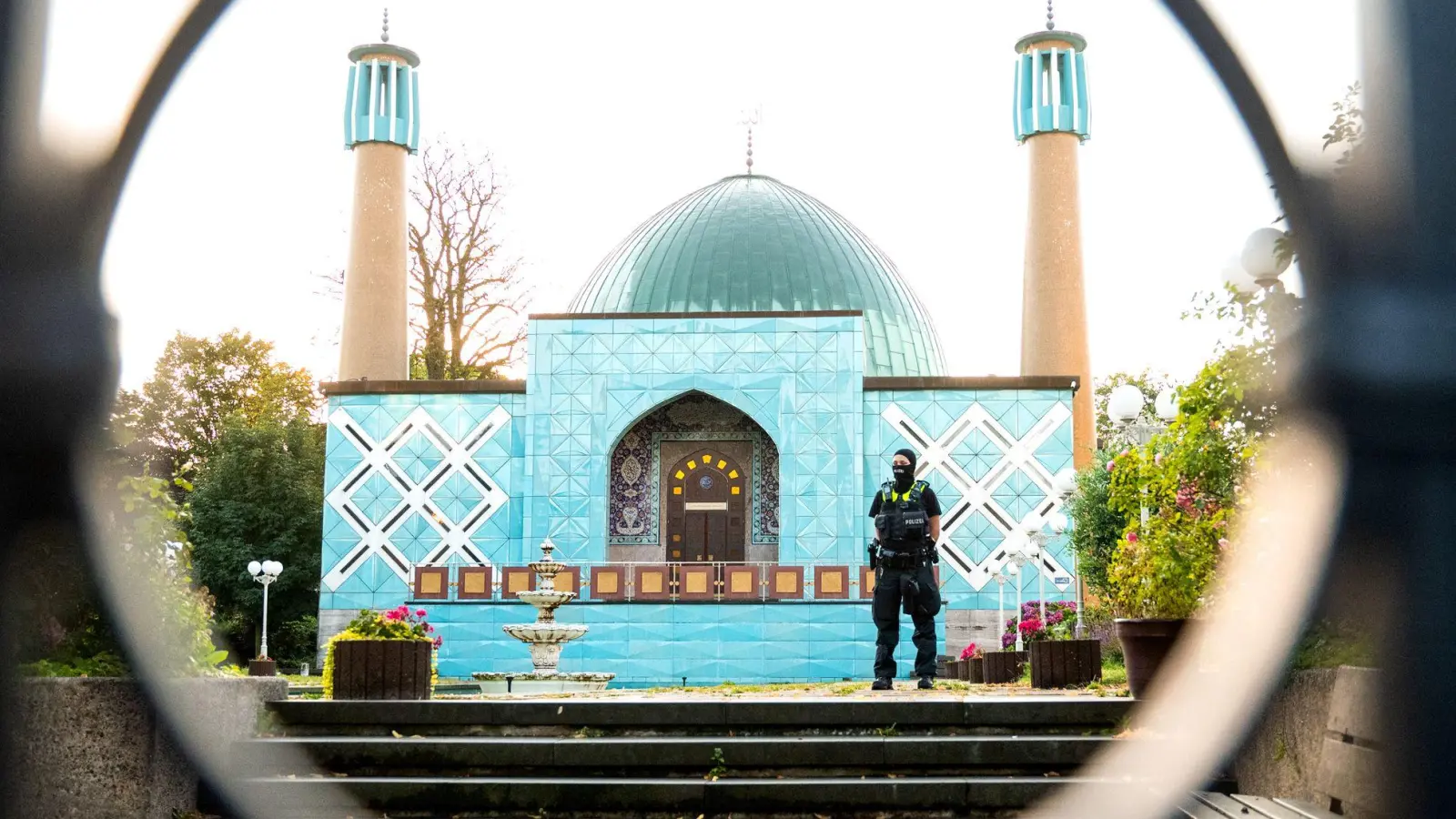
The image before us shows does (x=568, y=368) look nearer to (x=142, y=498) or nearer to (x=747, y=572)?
(x=747, y=572)

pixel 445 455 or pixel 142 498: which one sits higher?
pixel 445 455

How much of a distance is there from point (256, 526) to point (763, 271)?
13.2m

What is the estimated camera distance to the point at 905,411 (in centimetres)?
2625

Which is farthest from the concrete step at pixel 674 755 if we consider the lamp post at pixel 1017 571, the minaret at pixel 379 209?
the minaret at pixel 379 209

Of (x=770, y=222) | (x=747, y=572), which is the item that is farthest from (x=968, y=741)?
(x=770, y=222)

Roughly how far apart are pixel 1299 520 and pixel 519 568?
779 inches

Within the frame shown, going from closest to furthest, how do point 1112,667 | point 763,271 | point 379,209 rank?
point 1112,667, point 379,209, point 763,271

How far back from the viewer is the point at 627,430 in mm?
26938

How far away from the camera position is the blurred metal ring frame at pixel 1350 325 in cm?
348

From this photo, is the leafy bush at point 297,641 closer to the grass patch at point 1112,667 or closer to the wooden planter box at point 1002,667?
the grass patch at point 1112,667

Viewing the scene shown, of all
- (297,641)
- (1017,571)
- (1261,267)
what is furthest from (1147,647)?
(297,641)

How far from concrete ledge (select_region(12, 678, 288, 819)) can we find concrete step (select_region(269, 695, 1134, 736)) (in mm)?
971

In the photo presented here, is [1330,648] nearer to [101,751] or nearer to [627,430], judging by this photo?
[101,751]

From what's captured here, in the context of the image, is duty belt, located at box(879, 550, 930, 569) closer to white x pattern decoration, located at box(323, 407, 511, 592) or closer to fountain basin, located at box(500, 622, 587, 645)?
fountain basin, located at box(500, 622, 587, 645)
